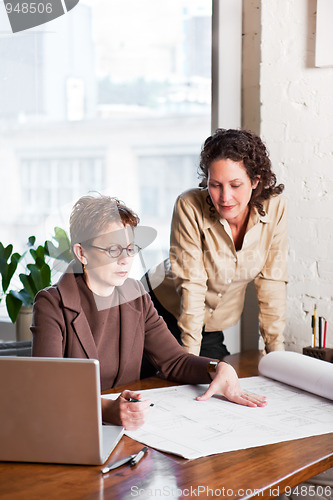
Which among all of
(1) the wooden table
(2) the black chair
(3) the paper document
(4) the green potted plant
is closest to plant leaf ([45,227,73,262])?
(4) the green potted plant

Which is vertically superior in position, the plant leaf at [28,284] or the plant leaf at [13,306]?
the plant leaf at [28,284]

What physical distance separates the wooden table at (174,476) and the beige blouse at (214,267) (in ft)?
2.44

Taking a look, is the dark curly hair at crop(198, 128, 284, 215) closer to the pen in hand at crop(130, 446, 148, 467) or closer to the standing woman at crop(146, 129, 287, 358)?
the standing woman at crop(146, 129, 287, 358)

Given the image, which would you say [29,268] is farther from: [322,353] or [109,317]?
[322,353]

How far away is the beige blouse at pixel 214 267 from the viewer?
6.17 feet

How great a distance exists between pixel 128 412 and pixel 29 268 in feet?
2.27

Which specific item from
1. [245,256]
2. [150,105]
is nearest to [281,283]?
[245,256]

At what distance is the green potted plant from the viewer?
1.73 metres

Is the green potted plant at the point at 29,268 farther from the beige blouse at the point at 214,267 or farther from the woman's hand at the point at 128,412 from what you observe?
the woman's hand at the point at 128,412

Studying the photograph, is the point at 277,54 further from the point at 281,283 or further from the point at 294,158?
the point at 281,283

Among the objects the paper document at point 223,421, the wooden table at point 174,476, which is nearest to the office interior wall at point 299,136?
the paper document at point 223,421

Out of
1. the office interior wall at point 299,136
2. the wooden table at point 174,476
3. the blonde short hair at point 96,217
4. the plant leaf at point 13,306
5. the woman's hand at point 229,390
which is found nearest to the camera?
the wooden table at point 174,476

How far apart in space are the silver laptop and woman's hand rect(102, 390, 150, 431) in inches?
6.7

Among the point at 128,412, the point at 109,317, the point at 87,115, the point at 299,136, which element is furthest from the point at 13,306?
the point at 299,136
